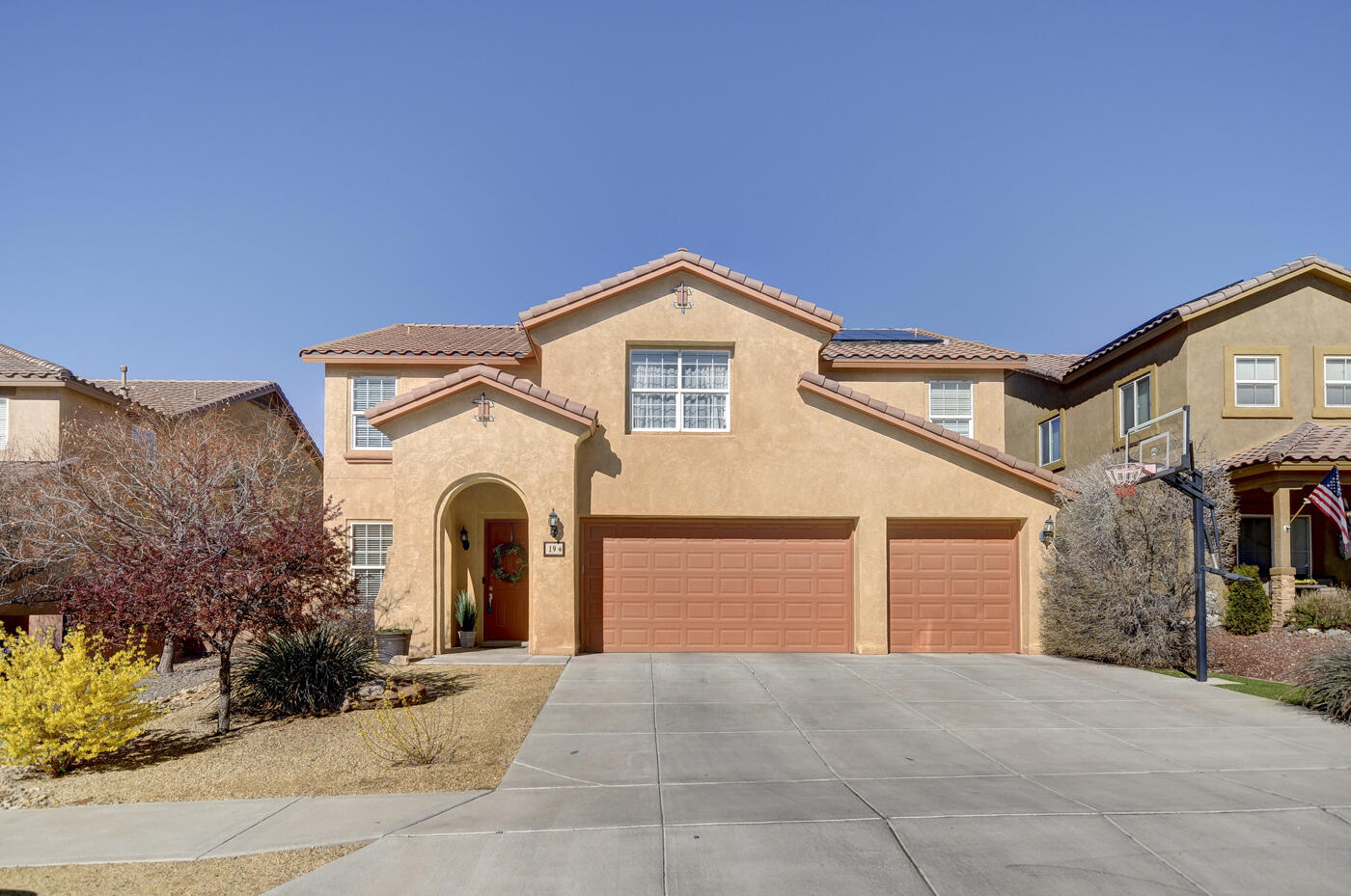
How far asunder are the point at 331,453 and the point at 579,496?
6307 mm

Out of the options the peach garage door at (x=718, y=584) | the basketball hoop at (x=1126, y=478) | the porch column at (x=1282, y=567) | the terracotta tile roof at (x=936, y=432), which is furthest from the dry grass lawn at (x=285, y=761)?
the porch column at (x=1282, y=567)

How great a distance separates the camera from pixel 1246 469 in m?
18.1

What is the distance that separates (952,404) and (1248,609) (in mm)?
7149

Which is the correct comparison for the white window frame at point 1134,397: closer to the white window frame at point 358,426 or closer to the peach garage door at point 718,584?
the peach garage door at point 718,584

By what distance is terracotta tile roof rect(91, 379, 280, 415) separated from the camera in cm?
2422

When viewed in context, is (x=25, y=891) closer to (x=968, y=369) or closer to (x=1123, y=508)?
(x=1123, y=508)

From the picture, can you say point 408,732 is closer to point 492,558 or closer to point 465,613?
point 465,613

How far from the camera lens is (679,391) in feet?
54.6

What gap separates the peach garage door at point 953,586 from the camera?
1655 centimetres

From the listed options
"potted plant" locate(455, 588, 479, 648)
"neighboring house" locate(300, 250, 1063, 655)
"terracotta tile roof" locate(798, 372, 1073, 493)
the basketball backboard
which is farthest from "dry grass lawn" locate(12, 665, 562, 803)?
the basketball backboard

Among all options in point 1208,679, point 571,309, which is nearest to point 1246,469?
point 1208,679

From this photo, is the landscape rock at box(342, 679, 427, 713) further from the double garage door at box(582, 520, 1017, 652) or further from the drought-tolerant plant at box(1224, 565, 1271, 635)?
the drought-tolerant plant at box(1224, 565, 1271, 635)

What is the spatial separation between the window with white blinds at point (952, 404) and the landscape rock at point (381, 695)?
528 inches

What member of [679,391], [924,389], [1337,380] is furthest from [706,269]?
[1337,380]
